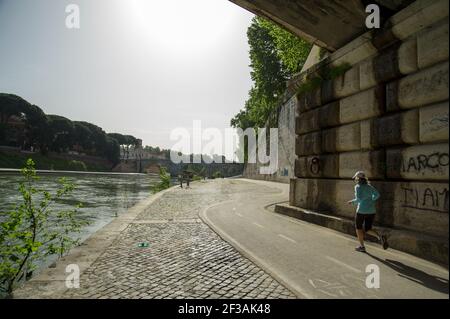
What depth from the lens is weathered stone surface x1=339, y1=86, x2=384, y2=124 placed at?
777cm

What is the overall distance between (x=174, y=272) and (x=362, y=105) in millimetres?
6461

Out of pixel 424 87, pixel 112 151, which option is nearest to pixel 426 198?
pixel 424 87

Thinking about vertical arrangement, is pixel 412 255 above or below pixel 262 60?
below

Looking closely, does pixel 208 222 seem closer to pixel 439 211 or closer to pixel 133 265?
pixel 133 265

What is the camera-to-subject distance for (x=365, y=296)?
4.22 m

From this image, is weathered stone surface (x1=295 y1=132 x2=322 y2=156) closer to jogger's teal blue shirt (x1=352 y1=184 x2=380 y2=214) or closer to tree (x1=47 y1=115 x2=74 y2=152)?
jogger's teal blue shirt (x1=352 y1=184 x2=380 y2=214)

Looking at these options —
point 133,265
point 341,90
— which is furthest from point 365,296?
point 341,90

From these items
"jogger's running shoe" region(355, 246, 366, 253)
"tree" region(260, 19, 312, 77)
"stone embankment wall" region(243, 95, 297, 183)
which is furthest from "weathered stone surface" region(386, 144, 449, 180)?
"stone embankment wall" region(243, 95, 297, 183)

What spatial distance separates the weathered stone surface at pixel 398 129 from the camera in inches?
260

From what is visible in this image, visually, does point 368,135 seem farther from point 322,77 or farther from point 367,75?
point 322,77

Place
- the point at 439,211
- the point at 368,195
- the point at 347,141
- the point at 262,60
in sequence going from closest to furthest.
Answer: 1. the point at 439,211
2. the point at 368,195
3. the point at 347,141
4. the point at 262,60

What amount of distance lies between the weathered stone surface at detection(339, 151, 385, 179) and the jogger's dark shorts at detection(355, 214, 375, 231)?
4.85ft
